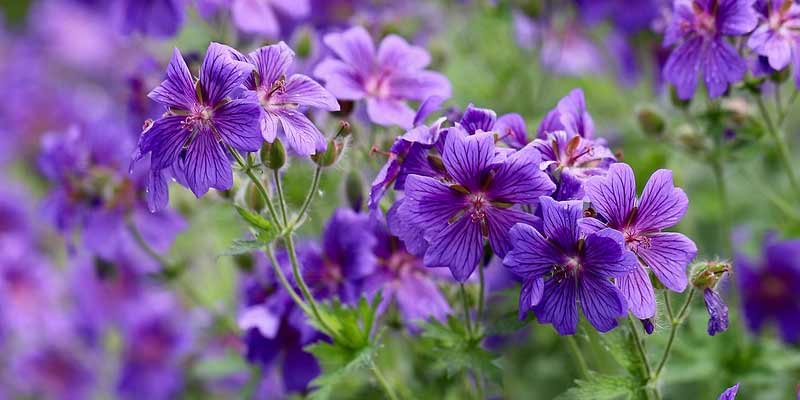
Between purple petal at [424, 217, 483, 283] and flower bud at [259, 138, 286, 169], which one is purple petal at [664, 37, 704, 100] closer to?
purple petal at [424, 217, 483, 283]

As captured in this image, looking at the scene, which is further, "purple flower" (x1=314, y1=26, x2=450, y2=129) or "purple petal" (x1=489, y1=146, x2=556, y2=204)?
"purple flower" (x1=314, y1=26, x2=450, y2=129)

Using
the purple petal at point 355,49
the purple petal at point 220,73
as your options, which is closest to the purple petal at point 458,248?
the purple petal at point 220,73

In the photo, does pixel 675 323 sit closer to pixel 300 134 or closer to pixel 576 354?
pixel 576 354

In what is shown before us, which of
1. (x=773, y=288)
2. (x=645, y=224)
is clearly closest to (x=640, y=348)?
(x=645, y=224)

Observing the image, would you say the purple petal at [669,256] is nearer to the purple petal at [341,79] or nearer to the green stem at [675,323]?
the green stem at [675,323]

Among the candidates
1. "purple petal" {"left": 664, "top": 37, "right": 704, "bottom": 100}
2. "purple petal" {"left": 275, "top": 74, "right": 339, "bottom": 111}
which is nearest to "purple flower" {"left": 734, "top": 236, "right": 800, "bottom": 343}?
"purple petal" {"left": 664, "top": 37, "right": 704, "bottom": 100}
